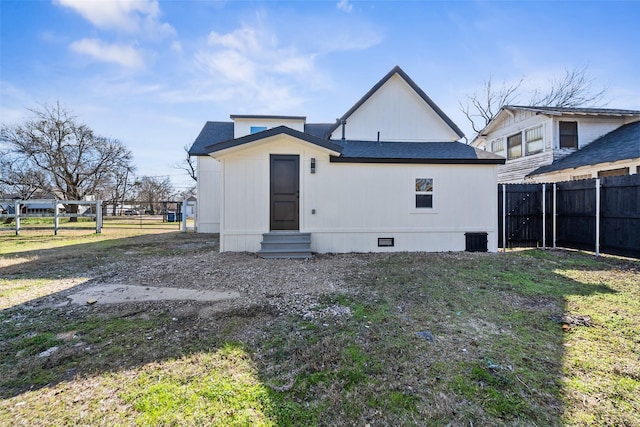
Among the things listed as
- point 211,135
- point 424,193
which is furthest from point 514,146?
point 211,135

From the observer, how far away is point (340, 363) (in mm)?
2523

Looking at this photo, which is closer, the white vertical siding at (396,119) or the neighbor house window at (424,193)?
the neighbor house window at (424,193)

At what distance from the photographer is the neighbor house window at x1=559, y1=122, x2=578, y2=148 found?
12992 mm

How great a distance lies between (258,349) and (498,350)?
2.37 metres

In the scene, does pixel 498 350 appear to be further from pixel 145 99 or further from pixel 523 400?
pixel 145 99

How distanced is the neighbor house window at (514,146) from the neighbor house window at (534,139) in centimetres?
50

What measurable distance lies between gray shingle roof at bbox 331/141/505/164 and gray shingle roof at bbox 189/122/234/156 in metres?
7.35

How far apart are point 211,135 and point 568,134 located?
17.3 meters

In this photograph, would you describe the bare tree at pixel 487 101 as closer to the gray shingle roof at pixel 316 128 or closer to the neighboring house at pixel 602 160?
the neighboring house at pixel 602 160

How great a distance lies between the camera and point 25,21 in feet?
30.0

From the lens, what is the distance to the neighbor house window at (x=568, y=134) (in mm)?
12992

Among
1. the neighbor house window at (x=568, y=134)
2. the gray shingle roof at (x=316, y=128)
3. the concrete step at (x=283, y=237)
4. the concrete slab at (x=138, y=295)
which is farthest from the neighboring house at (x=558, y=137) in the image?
the concrete slab at (x=138, y=295)

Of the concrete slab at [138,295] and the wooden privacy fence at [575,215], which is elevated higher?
the wooden privacy fence at [575,215]

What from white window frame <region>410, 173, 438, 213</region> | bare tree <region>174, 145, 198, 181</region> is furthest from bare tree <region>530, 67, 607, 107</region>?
bare tree <region>174, 145, 198, 181</region>
